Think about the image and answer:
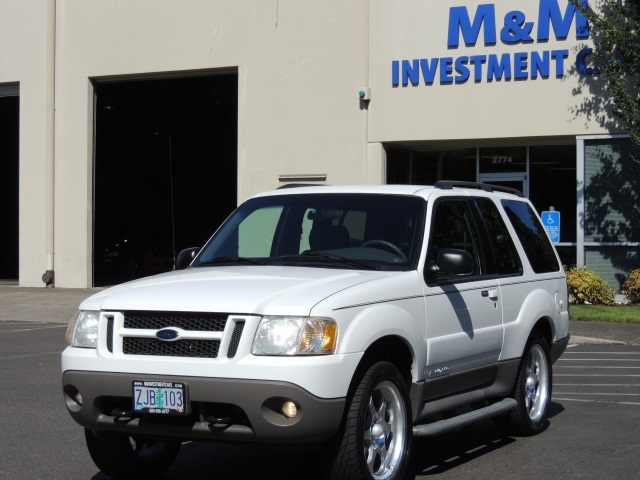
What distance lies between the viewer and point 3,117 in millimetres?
37656

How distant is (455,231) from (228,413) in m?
2.55

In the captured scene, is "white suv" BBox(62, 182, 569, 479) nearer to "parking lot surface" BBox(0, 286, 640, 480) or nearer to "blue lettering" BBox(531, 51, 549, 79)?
"parking lot surface" BBox(0, 286, 640, 480)

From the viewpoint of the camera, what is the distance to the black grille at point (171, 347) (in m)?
6.21

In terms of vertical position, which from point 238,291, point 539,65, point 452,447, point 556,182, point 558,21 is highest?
point 558,21

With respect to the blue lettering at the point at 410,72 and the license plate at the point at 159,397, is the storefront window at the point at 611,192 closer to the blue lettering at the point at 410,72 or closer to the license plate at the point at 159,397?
the blue lettering at the point at 410,72

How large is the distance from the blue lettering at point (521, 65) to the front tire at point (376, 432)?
56.0 ft

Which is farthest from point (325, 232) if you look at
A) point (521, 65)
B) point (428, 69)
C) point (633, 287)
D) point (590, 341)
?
point (428, 69)

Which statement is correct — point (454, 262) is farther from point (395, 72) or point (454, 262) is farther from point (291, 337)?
point (395, 72)

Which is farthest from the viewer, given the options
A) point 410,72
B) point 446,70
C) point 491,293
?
point 410,72

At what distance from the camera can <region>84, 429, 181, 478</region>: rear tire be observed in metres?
7.00

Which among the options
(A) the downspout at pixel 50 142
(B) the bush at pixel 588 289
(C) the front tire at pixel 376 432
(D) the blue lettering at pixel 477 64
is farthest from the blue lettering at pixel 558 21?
(C) the front tire at pixel 376 432

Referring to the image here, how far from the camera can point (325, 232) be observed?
772 centimetres

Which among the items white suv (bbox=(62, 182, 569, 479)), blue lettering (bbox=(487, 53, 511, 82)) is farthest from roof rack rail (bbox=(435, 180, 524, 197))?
blue lettering (bbox=(487, 53, 511, 82))

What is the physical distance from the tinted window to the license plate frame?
3157mm
